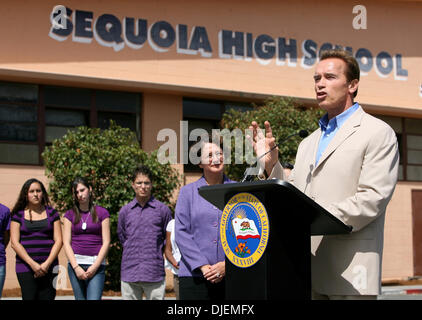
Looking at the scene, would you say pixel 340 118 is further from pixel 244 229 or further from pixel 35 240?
pixel 35 240

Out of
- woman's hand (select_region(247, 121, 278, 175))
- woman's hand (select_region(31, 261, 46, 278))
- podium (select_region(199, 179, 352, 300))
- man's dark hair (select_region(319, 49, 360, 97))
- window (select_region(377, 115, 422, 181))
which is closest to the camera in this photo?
podium (select_region(199, 179, 352, 300))

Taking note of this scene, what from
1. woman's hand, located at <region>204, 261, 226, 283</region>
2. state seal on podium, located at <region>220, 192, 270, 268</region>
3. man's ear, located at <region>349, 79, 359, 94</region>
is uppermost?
man's ear, located at <region>349, 79, 359, 94</region>

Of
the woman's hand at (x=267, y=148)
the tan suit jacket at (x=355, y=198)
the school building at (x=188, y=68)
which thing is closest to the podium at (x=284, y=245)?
the tan suit jacket at (x=355, y=198)

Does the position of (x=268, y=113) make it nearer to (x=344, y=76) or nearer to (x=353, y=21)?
(x=353, y=21)

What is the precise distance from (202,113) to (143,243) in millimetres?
9266

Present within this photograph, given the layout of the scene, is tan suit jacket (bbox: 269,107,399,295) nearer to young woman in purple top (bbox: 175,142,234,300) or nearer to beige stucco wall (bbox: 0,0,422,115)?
young woman in purple top (bbox: 175,142,234,300)

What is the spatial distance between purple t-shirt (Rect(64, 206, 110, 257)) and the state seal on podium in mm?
4453

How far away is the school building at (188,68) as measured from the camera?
46.7 ft

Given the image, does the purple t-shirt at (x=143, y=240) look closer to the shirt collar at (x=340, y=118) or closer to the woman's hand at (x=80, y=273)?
the woman's hand at (x=80, y=273)

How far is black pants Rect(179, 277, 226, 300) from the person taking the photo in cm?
480

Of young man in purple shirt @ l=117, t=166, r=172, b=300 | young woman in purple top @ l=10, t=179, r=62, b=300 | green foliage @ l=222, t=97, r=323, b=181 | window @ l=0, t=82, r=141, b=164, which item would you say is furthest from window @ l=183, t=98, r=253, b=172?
young man in purple shirt @ l=117, t=166, r=172, b=300

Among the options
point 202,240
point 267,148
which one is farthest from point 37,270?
point 267,148

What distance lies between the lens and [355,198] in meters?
3.01
